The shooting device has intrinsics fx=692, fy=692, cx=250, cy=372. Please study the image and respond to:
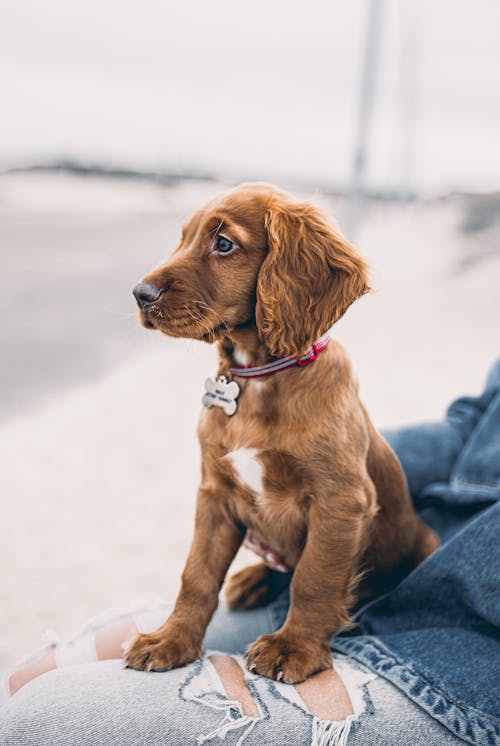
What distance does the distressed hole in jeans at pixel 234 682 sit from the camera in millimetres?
988

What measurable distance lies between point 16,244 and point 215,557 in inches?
281

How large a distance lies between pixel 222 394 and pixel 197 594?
0.36m

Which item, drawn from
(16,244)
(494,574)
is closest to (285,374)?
(494,574)

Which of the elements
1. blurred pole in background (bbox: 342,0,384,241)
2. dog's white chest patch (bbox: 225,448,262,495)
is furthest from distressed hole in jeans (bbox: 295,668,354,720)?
blurred pole in background (bbox: 342,0,384,241)

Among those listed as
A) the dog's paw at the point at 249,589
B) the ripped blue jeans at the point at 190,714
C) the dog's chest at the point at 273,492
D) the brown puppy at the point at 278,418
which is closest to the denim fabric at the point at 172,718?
the ripped blue jeans at the point at 190,714

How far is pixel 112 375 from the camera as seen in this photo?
16.9ft

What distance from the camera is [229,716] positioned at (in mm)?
948

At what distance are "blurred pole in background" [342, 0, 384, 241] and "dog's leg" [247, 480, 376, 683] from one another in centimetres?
325

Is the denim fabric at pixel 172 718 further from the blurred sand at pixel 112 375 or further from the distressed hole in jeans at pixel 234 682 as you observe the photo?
the blurred sand at pixel 112 375

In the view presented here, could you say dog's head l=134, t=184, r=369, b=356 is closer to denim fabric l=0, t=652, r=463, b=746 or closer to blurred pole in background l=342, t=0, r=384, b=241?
denim fabric l=0, t=652, r=463, b=746

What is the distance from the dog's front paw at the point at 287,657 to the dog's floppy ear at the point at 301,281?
49cm

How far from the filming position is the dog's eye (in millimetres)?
1206

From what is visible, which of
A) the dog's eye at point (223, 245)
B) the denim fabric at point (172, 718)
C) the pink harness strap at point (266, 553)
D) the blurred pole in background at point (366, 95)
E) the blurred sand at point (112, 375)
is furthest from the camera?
the blurred pole in background at point (366, 95)

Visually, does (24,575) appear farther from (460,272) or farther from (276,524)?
(460,272)
